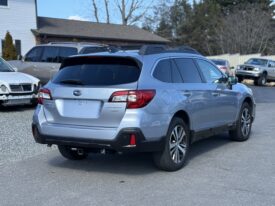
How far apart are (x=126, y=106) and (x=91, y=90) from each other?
A: 561 millimetres

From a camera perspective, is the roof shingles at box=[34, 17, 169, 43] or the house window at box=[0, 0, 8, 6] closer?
the house window at box=[0, 0, 8, 6]

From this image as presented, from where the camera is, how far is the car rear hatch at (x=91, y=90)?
20.6 ft

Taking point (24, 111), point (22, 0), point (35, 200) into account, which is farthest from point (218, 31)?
point (35, 200)

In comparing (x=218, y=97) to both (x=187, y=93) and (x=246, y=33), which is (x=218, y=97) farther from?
(x=246, y=33)

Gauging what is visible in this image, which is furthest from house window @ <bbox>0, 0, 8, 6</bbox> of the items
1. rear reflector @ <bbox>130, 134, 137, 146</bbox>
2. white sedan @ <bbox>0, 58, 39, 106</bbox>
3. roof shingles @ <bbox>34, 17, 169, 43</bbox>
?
rear reflector @ <bbox>130, 134, 137, 146</bbox>

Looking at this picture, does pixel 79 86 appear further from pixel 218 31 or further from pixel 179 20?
pixel 179 20

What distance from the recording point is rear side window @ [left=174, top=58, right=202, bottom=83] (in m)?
7.47

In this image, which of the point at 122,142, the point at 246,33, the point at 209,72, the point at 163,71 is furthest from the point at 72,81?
the point at 246,33

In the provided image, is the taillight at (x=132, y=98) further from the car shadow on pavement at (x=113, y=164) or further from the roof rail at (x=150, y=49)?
the car shadow on pavement at (x=113, y=164)

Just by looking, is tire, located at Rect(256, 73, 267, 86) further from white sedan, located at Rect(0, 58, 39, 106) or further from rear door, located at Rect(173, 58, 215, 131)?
rear door, located at Rect(173, 58, 215, 131)

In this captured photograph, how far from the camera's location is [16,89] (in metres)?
13.7

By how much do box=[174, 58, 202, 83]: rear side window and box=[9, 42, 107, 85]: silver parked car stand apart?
8311 mm

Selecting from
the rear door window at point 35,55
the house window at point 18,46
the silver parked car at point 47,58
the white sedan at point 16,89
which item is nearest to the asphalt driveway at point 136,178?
the white sedan at point 16,89

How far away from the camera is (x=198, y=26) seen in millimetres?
60031
